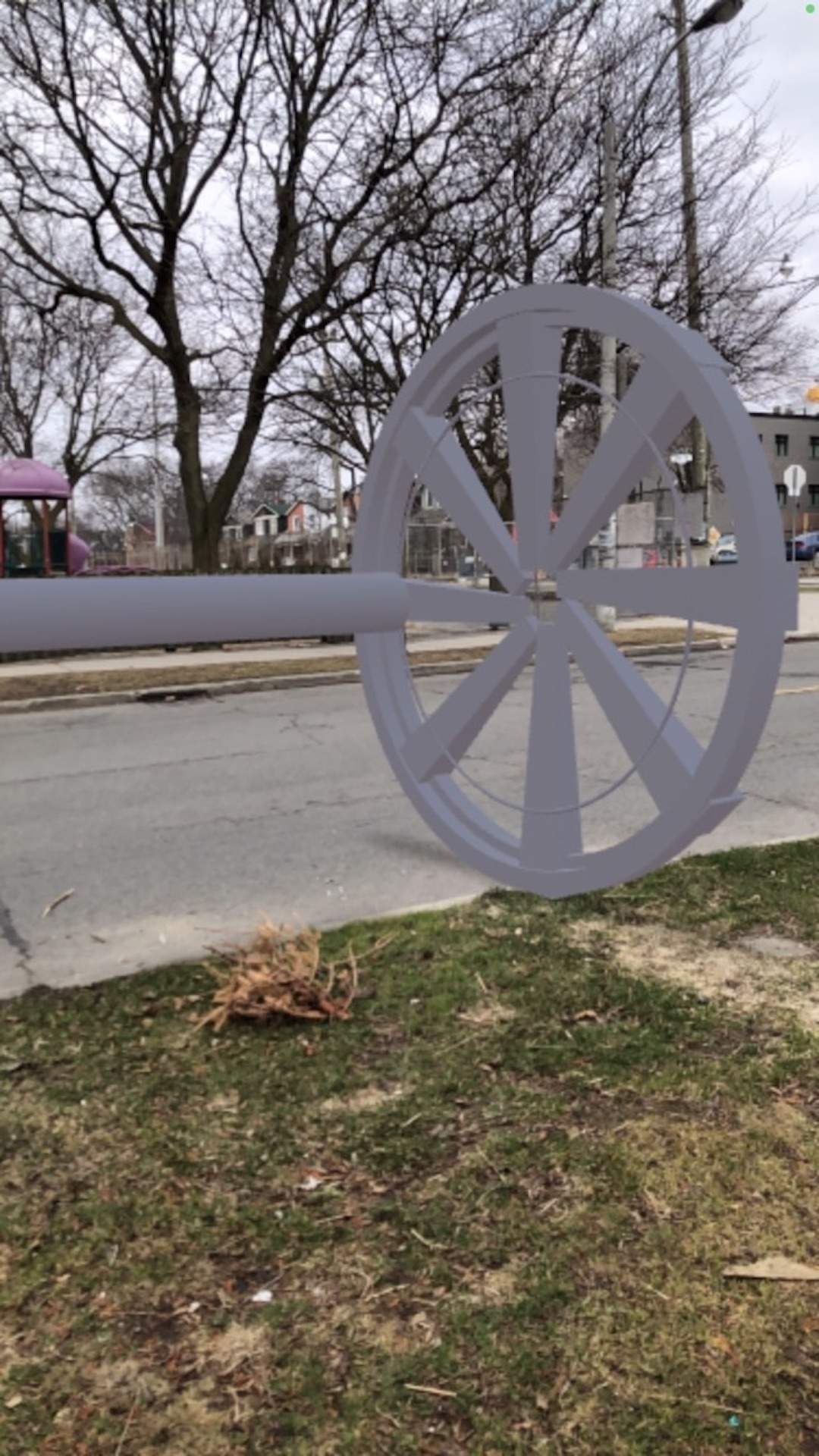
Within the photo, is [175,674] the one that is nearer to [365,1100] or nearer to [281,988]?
[281,988]

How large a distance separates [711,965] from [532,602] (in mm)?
2517

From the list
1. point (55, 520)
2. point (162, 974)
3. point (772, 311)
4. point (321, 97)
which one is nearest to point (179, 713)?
point (162, 974)

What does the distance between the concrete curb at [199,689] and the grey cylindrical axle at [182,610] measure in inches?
436

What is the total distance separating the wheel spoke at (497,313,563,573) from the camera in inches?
67.7

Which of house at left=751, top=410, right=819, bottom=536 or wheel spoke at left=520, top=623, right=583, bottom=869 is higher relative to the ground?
house at left=751, top=410, right=819, bottom=536

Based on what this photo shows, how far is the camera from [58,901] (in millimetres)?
5320

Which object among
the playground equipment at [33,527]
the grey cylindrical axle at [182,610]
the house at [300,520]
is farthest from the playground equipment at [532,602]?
the house at [300,520]

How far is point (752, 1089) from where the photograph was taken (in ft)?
9.90

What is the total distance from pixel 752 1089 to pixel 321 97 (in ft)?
56.4

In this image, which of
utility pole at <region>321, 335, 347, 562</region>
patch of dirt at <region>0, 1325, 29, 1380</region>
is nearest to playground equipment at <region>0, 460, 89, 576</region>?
utility pole at <region>321, 335, 347, 562</region>

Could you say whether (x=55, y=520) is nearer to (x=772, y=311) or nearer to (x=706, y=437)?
(x=772, y=311)

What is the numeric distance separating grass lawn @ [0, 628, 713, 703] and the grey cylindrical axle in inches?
458

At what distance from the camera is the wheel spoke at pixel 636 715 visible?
5.13ft

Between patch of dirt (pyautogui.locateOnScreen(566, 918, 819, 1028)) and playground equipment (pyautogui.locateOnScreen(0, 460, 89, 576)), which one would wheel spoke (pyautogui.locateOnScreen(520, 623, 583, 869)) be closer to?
patch of dirt (pyautogui.locateOnScreen(566, 918, 819, 1028))
